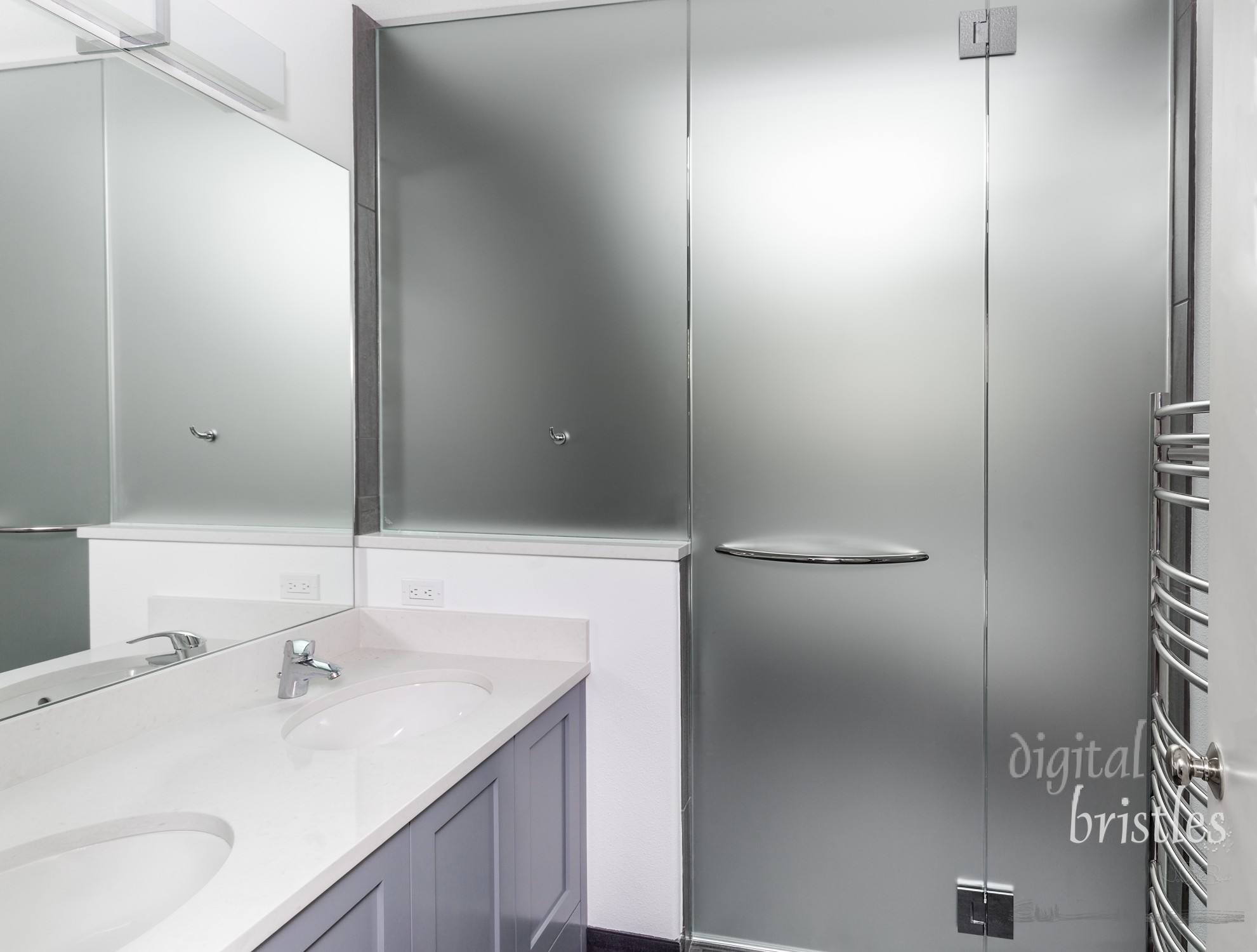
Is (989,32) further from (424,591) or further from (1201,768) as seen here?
(424,591)

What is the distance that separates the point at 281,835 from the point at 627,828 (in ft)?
3.38

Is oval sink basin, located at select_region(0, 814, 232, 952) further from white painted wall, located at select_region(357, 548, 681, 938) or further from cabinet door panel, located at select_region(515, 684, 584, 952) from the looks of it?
white painted wall, located at select_region(357, 548, 681, 938)

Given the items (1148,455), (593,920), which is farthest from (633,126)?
(593,920)

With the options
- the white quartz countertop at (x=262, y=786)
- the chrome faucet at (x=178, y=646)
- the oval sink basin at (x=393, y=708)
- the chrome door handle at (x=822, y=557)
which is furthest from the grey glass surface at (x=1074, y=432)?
the chrome faucet at (x=178, y=646)

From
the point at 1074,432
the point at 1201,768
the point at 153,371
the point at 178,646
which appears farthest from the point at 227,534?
the point at 1074,432

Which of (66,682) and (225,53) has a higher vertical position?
(225,53)

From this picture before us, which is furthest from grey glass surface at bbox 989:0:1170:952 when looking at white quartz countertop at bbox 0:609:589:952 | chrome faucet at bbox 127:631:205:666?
chrome faucet at bbox 127:631:205:666

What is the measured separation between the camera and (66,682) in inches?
48.9

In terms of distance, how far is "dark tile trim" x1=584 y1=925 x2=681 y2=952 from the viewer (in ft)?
6.04

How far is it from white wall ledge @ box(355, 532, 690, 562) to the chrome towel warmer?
0.98 metres

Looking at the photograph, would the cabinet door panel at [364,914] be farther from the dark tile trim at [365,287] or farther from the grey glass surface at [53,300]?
the dark tile trim at [365,287]

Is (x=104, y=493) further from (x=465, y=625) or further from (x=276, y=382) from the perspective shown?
(x=465, y=625)

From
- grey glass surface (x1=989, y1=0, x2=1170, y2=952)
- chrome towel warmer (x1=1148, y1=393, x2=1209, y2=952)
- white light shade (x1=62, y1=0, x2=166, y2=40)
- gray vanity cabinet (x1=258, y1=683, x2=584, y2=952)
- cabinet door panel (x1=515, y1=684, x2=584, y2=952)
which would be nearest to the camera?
gray vanity cabinet (x1=258, y1=683, x2=584, y2=952)

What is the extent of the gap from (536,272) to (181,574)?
104 centimetres
